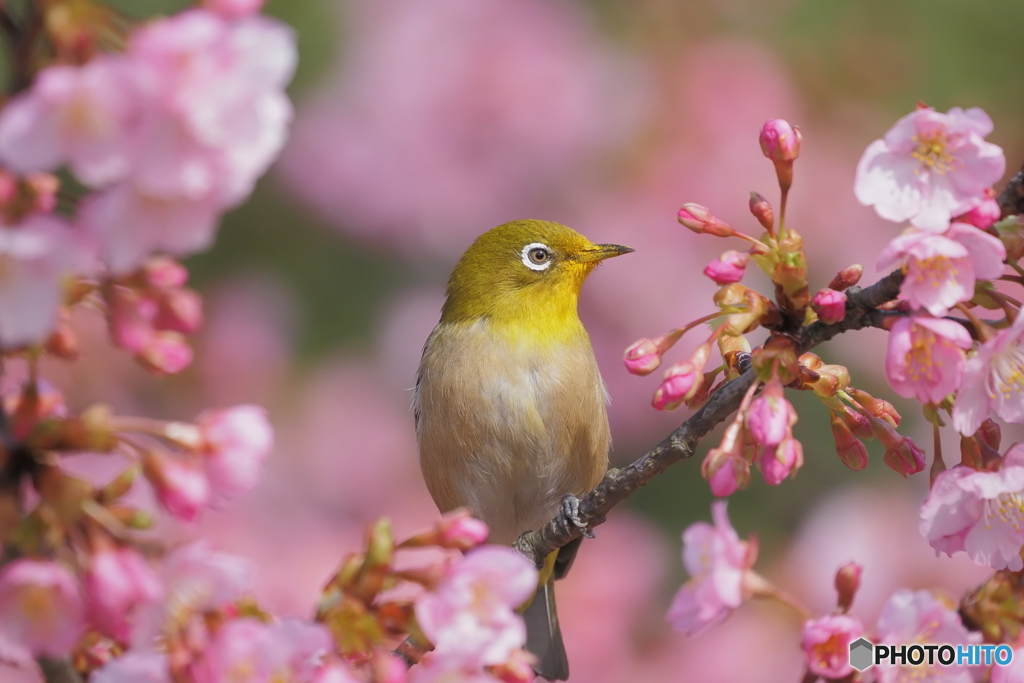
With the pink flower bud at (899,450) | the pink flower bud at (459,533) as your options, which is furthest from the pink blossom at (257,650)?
the pink flower bud at (899,450)

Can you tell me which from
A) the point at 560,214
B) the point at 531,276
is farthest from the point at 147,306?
the point at 560,214

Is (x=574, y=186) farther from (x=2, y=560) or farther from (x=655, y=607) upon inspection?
(x=2, y=560)

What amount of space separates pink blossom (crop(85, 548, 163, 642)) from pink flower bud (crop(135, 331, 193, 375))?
1.08 ft

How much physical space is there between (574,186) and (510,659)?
5422 mm

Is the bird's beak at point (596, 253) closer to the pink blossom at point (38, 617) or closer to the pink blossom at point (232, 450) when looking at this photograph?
the pink blossom at point (232, 450)

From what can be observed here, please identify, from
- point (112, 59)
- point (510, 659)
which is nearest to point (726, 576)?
point (510, 659)

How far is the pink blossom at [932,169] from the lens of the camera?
243 centimetres

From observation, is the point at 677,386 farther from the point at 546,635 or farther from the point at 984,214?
the point at 546,635

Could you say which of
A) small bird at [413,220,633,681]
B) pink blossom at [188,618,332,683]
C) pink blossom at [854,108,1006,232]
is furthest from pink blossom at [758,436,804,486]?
small bird at [413,220,633,681]

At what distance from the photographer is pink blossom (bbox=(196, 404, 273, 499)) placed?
6.37ft

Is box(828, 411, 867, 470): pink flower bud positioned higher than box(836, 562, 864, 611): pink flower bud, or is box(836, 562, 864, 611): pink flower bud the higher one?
box(828, 411, 867, 470): pink flower bud

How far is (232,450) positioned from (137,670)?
40 cm

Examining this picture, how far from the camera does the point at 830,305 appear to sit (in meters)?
2.58

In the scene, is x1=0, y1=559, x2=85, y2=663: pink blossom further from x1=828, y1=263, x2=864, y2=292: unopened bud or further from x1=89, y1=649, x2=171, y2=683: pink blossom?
x1=828, y1=263, x2=864, y2=292: unopened bud
